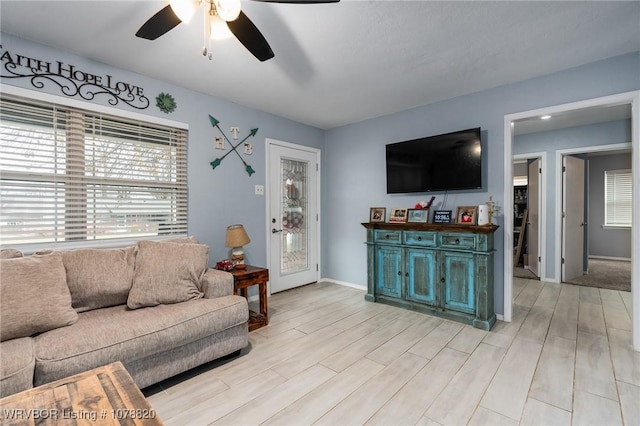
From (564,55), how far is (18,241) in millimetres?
4616

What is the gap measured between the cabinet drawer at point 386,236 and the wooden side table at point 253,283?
58.5 inches

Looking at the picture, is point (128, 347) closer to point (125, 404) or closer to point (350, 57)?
point (125, 404)

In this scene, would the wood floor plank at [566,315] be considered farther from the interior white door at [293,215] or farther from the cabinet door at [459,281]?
the interior white door at [293,215]

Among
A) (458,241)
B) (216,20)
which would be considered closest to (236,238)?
(216,20)

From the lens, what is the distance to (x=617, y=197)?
257 inches

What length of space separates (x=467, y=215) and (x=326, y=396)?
2344mm

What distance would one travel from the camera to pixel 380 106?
375cm

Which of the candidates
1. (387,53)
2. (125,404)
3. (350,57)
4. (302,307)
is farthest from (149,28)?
(302,307)

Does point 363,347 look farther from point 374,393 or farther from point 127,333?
point 127,333

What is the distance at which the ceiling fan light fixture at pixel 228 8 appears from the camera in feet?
4.78

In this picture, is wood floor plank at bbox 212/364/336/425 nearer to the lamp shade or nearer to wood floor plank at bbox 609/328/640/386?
the lamp shade

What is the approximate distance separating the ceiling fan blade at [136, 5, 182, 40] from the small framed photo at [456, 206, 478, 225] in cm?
305

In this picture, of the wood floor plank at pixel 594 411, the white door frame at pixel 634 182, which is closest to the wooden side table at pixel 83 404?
the wood floor plank at pixel 594 411

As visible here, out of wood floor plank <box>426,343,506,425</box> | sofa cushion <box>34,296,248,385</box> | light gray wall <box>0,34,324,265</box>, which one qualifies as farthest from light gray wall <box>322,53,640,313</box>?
sofa cushion <box>34,296,248,385</box>
